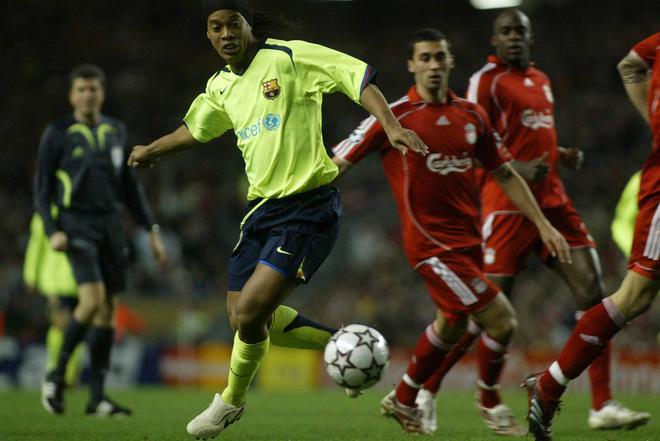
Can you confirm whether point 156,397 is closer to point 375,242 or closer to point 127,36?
point 375,242

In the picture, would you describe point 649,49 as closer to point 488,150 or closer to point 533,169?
point 488,150

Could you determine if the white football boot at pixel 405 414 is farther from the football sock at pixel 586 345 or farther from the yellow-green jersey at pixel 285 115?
the yellow-green jersey at pixel 285 115

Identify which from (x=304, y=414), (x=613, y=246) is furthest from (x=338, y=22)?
(x=304, y=414)

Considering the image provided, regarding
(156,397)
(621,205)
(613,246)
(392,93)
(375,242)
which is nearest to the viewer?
(621,205)

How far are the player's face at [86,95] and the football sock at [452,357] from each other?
3.41 metres

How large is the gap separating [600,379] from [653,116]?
7.87 feet

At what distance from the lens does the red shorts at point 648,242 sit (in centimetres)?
478

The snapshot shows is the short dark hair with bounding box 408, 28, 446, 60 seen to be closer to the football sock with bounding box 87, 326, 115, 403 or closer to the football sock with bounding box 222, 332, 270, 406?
the football sock with bounding box 222, 332, 270, 406

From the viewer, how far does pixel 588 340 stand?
4.90 metres

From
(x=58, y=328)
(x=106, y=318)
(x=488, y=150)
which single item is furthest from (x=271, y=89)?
(x=58, y=328)

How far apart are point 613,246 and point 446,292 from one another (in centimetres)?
1121

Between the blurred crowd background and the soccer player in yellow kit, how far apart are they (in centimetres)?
930

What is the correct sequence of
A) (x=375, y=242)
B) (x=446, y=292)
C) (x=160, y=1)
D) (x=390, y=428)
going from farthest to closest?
(x=160, y=1)
(x=375, y=242)
(x=390, y=428)
(x=446, y=292)

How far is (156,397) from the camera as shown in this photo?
11039 mm
